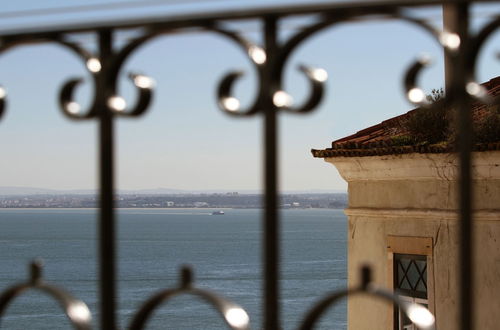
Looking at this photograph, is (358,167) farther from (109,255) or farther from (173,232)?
(173,232)

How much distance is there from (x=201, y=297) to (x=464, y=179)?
0.57 metres

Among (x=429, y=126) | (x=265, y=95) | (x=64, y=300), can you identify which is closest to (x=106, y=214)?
(x=64, y=300)

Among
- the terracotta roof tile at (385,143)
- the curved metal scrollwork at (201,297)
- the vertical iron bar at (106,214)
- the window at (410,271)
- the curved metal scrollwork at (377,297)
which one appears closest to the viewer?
the curved metal scrollwork at (377,297)

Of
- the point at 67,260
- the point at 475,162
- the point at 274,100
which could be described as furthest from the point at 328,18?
the point at 67,260

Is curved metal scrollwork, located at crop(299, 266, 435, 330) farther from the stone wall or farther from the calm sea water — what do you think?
the calm sea water

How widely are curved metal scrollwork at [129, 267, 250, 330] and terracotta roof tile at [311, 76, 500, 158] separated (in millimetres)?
8529

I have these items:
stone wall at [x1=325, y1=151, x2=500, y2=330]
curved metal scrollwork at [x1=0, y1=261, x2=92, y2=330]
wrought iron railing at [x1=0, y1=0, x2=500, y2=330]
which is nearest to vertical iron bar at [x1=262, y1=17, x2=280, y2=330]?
wrought iron railing at [x1=0, y1=0, x2=500, y2=330]

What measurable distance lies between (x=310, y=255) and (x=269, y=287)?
117 meters

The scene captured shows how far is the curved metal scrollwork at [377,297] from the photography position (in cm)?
158

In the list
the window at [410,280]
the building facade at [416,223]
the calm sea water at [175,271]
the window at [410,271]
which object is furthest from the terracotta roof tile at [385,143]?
the calm sea water at [175,271]

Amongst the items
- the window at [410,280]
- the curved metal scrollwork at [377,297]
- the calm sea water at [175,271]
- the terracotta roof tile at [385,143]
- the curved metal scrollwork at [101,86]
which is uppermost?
the calm sea water at [175,271]

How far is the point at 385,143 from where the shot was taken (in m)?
11.2

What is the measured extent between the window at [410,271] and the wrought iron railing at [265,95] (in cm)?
929

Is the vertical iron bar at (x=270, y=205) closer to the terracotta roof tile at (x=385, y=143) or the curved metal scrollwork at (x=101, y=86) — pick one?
the curved metal scrollwork at (x=101, y=86)
